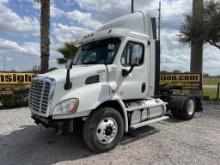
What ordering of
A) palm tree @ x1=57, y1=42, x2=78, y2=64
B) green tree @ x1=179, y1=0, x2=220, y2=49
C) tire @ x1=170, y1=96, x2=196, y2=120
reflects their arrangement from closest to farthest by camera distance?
tire @ x1=170, y1=96, x2=196, y2=120 < green tree @ x1=179, y1=0, x2=220, y2=49 < palm tree @ x1=57, y1=42, x2=78, y2=64

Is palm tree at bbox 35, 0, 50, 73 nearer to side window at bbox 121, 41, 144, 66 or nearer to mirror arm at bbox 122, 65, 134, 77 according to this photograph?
side window at bbox 121, 41, 144, 66

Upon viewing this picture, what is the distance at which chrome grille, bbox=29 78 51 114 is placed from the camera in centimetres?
578

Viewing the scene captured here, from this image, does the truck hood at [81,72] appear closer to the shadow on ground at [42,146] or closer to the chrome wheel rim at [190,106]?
the shadow on ground at [42,146]

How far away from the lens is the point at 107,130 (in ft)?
20.6

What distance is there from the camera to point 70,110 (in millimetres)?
5652

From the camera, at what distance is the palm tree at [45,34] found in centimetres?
1327

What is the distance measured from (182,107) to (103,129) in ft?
14.0

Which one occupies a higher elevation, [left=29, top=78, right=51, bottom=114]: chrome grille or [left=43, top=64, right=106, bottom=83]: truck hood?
[left=43, top=64, right=106, bottom=83]: truck hood

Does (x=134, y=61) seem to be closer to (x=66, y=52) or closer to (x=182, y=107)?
(x=182, y=107)

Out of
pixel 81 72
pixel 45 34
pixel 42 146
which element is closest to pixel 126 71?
pixel 81 72

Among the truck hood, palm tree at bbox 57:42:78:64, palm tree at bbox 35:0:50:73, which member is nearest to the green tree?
palm tree at bbox 57:42:78:64

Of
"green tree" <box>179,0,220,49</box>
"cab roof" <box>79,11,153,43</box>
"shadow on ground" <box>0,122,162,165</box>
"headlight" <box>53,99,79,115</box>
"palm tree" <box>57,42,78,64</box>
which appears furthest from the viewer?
"palm tree" <box>57,42,78,64</box>

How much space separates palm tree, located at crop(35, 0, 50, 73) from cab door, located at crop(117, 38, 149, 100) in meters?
7.39

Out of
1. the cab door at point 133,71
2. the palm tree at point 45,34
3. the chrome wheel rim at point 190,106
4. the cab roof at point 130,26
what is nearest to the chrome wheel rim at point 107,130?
the cab door at point 133,71
